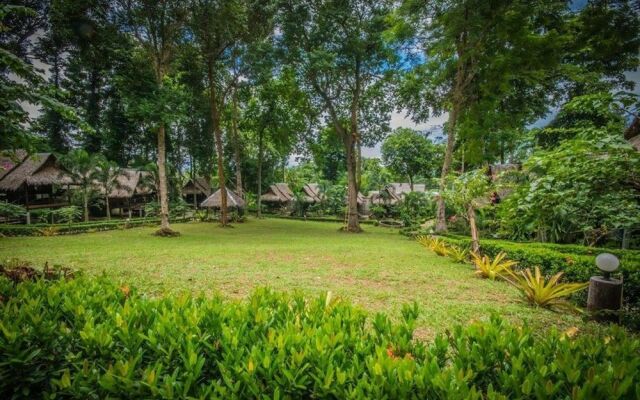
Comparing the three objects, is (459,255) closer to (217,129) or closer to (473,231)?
(473,231)

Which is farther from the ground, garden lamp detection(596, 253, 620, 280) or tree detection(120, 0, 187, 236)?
tree detection(120, 0, 187, 236)

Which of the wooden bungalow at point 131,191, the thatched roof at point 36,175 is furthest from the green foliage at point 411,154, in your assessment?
the thatched roof at point 36,175

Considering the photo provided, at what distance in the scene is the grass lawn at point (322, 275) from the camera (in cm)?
577

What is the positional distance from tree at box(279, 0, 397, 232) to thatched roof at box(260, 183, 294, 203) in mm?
21336

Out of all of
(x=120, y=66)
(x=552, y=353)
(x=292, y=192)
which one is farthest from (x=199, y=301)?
(x=292, y=192)

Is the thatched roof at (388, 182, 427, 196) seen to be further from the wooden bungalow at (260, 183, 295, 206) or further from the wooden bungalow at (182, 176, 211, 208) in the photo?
the wooden bungalow at (182, 176, 211, 208)

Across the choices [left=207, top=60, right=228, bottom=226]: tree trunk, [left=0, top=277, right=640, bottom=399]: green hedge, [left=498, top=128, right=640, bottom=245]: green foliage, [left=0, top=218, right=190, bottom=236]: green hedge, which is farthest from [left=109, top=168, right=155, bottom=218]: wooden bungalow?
[left=498, top=128, right=640, bottom=245]: green foliage

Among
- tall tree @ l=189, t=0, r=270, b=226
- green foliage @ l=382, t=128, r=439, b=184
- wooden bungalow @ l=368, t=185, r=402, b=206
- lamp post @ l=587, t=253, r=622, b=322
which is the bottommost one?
lamp post @ l=587, t=253, r=622, b=322

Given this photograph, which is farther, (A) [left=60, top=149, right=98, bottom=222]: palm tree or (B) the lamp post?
(A) [left=60, top=149, right=98, bottom=222]: palm tree

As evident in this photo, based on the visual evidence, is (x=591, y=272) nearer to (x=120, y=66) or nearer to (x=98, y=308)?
(x=98, y=308)

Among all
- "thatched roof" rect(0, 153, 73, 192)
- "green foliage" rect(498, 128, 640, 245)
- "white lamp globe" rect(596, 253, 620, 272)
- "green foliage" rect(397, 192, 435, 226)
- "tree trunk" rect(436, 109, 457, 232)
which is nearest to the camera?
"green foliage" rect(498, 128, 640, 245)

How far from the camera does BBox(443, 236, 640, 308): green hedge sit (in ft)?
20.1

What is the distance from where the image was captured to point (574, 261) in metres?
7.30

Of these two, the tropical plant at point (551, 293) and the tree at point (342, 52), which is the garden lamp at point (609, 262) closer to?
the tropical plant at point (551, 293)
